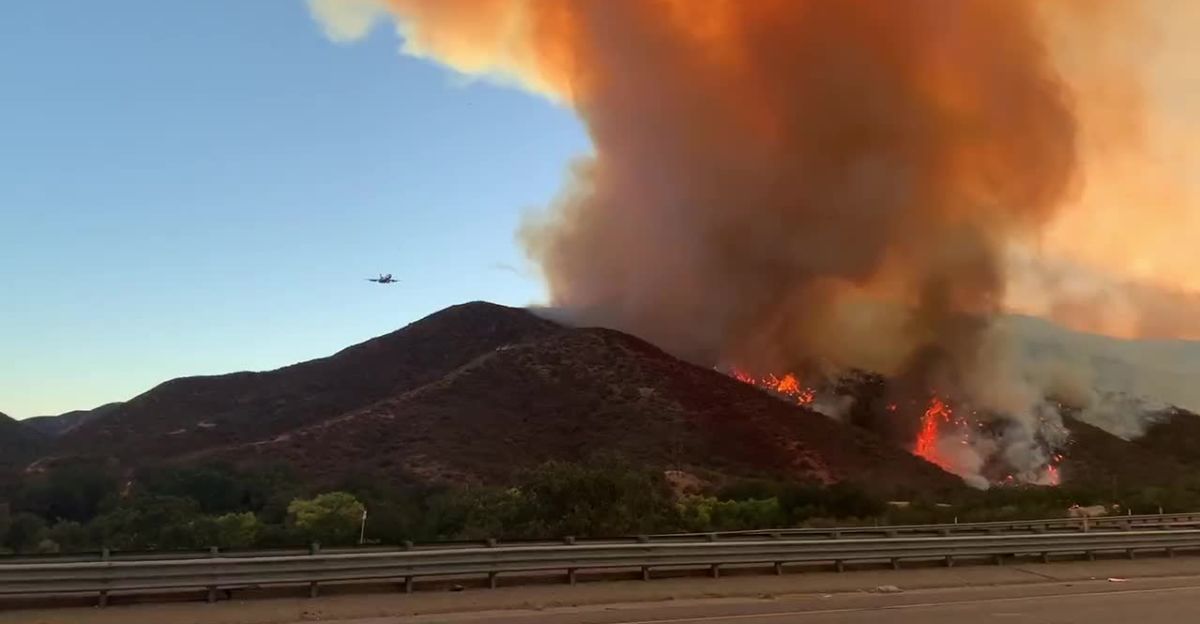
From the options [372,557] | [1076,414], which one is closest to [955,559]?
[372,557]

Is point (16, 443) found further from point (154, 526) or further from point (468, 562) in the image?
point (468, 562)

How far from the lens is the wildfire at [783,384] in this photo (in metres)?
92.4

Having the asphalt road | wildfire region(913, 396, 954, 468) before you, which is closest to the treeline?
the asphalt road

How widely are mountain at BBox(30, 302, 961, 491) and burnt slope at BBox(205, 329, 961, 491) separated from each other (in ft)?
0.58

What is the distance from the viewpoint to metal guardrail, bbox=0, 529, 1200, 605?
34.9 feet

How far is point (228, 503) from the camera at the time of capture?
48094 millimetres

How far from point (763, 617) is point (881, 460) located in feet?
205

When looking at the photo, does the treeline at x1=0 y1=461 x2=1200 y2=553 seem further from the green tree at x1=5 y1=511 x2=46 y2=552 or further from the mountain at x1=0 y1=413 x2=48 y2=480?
the mountain at x1=0 y1=413 x2=48 y2=480

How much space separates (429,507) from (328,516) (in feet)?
17.3

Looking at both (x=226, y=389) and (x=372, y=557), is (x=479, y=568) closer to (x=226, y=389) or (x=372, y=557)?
(x=372, y=557)

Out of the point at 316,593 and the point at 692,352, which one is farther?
the point at 692,352

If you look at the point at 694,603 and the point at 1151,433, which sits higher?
the point at 1151,433

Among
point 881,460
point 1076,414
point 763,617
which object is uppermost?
point 1076,414

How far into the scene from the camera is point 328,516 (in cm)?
3819
